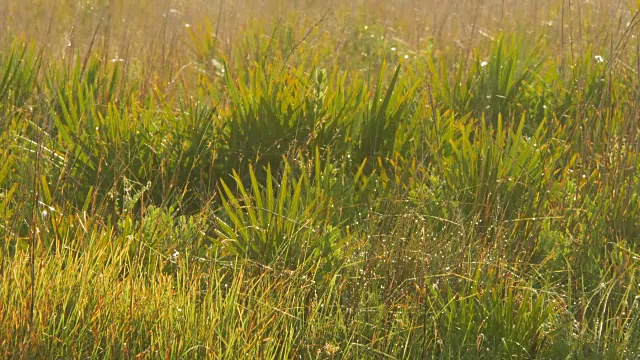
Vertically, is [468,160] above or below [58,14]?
above

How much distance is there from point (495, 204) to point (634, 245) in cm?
45

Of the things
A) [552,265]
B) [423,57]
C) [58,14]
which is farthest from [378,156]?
[58,14]

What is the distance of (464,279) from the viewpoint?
2660 mm

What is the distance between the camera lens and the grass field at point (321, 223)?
247 centimetres

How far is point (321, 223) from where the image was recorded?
2914 millimetres

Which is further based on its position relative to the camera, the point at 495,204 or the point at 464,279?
the point at 495,204

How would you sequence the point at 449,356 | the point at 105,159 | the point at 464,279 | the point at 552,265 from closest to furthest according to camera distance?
the point at 449,356 → the point at 464,279 → the point at 552,265 → the point at 105,159

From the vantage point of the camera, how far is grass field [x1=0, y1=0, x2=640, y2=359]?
2467mm

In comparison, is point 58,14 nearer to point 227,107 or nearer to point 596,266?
point 227,107

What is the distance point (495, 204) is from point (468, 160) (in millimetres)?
201

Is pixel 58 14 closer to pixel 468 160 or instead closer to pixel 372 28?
pixel 372 28

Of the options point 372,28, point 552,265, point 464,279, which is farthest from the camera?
point 372,28

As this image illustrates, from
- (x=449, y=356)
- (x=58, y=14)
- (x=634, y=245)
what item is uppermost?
(x=634, y=245)

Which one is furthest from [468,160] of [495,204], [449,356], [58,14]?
[58,14]
